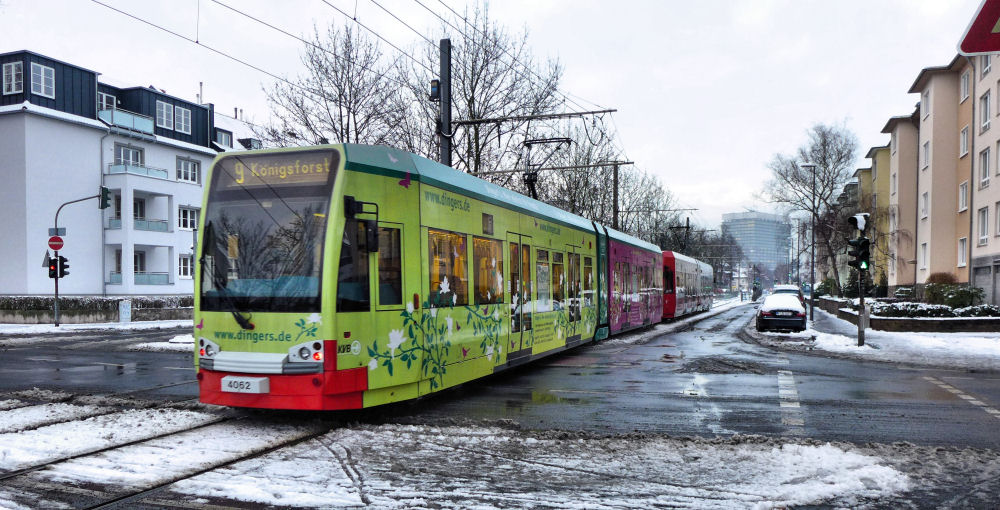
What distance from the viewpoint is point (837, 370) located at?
14508mm

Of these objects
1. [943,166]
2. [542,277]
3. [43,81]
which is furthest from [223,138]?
[943,166]

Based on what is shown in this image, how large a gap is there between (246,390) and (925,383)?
36.5 ft

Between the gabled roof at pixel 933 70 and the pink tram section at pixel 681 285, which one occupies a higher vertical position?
the gabled roof at pixel 933 70

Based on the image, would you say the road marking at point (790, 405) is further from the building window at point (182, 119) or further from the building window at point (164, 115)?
the building window at point (182, 119)

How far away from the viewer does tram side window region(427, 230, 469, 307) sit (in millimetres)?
9344

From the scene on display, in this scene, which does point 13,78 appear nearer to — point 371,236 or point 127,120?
point 127,120

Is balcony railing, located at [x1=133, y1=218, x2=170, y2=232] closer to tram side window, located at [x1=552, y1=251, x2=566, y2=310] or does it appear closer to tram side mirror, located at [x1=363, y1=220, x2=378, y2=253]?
tram side window, located at [x1=552, y1=251, x2=566, y2=310]

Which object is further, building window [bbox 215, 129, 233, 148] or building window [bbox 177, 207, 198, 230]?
building window [bbox 215, 129, 233, 148]

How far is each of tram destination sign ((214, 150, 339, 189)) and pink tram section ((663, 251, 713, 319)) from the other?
24230 millimetres

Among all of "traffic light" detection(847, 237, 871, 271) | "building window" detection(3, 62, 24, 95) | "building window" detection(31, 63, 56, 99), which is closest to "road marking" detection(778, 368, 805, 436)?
"traffic light" detection(847, 237, 871, 271)

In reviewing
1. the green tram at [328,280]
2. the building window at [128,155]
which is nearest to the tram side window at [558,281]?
the green tram at [328,280]

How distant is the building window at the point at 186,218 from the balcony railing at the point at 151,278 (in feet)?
10.5

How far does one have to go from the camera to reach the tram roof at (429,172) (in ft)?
27.3

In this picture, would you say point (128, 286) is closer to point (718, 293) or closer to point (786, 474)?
point (786, 474)
